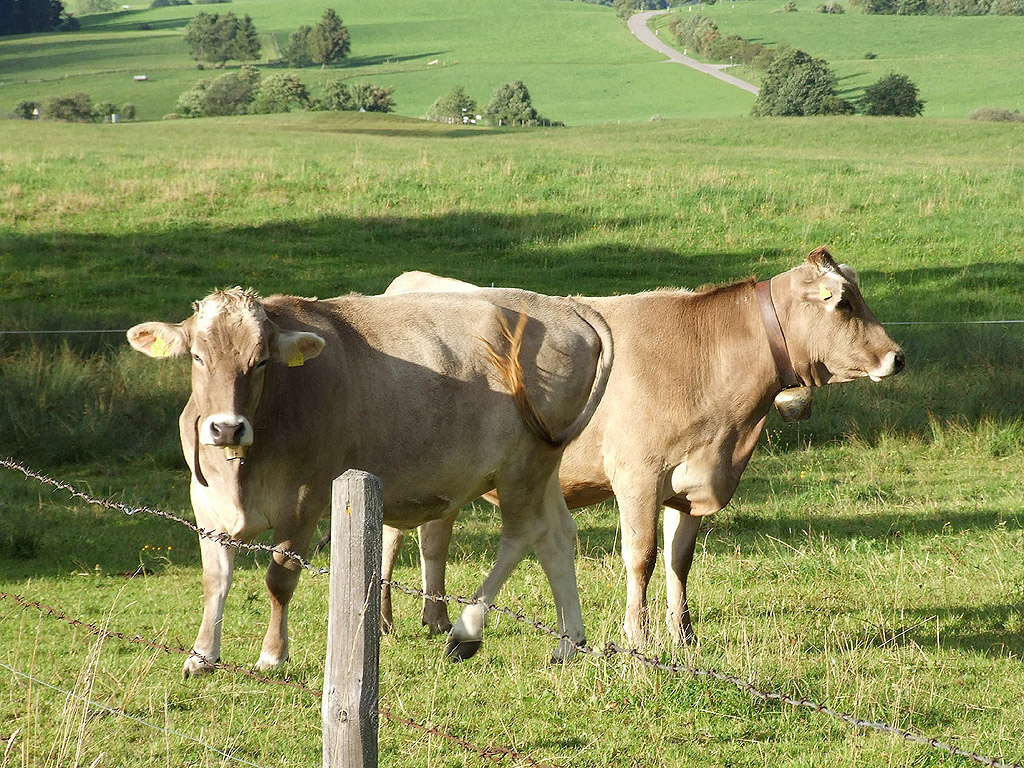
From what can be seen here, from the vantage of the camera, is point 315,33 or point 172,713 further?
point 315,33

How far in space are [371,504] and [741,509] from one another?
23.9 ft

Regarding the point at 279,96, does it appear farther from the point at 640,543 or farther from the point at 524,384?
the point at 524,384

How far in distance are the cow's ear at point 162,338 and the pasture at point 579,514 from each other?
5.18ft

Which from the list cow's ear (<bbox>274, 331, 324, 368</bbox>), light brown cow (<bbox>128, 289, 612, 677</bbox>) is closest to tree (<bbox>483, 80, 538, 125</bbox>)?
light brown cow (<bbox>128, 289, 612, 677</bbox>)

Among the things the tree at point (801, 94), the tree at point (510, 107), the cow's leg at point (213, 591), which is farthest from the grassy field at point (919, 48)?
the cow's leg at point (213, 591)

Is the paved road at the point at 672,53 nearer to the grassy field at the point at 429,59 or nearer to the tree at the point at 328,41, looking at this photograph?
the grassy field at the point at 429,59

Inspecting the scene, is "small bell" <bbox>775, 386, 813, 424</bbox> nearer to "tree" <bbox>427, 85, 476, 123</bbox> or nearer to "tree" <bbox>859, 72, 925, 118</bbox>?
"tree" <bbox>859, 72, 925, 118</bbox>

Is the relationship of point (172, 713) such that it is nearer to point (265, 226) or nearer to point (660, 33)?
point (265, 226)

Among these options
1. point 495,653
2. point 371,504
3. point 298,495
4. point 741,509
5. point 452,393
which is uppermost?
point 371,504

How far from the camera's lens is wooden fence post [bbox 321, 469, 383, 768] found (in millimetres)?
3043

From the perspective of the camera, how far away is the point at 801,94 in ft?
229

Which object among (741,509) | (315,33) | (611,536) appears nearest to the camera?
(611,536)

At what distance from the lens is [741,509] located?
32.4 feet

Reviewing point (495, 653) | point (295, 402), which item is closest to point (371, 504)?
point (295, 402)
